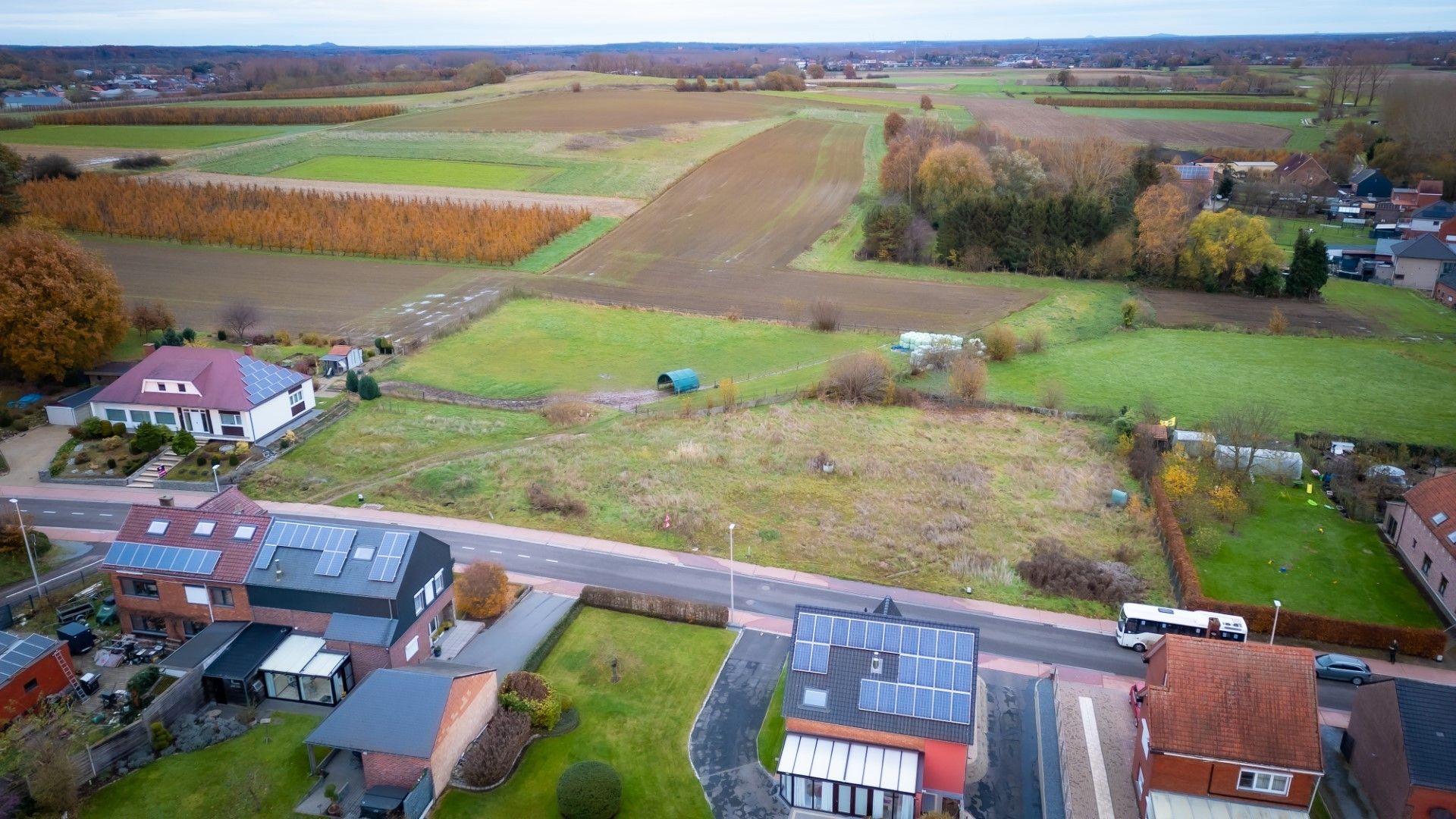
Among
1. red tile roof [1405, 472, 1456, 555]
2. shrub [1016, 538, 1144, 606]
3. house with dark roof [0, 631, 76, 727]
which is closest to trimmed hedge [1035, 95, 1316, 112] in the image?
red tile roof [1405, 472, 1456, 555]

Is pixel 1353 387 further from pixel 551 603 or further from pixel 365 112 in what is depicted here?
pixel 365 112

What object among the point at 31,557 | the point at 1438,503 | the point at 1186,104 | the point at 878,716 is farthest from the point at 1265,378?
the point at 1186,104

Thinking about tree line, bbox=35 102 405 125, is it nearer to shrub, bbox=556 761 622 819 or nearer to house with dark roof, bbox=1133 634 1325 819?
shrub, bbox=556 761 622 819

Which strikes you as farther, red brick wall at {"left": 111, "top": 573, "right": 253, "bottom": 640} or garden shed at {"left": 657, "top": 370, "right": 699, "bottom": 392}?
garden shed at {"left": 657, "top": 370, "right": 699, "bottom": 392}

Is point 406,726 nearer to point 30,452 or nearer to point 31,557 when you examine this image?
point 31,557

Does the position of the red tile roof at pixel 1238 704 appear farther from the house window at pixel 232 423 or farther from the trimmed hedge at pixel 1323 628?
the house window at pixel 232 423

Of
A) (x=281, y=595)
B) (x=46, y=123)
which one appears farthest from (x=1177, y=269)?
(x=46, y=123)
